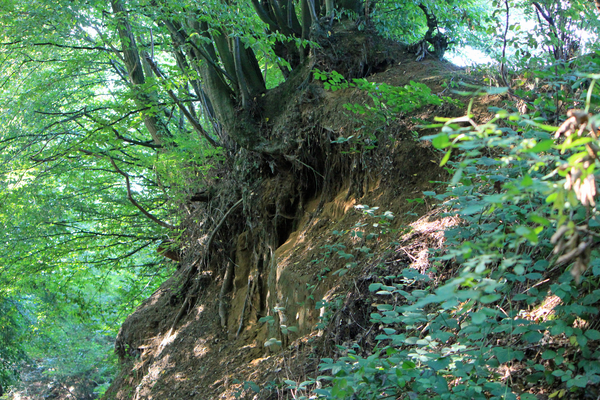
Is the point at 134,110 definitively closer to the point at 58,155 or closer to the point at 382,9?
the point at 58,155

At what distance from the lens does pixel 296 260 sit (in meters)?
5.80

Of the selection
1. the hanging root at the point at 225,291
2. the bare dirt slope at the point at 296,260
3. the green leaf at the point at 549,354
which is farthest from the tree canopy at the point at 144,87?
the green leaf at the point at 549,354

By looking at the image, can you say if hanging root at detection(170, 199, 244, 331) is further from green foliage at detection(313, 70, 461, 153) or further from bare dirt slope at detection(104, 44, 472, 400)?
green foliage at detection(313, 70, 461, 153)

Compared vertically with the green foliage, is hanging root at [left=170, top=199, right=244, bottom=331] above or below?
below

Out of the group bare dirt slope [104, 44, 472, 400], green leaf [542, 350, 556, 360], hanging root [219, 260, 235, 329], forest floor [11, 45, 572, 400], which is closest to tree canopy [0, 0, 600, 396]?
bare dirt slope [104, 44, 472, 400]

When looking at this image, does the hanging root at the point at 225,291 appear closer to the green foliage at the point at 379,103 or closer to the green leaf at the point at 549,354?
the green foliage at the point at 379,103

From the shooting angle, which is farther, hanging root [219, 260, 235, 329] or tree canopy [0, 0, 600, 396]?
hanging root [219, 260, 235, 329]

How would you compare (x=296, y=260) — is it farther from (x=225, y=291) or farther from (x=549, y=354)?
(x=549, y=354)

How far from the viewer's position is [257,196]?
7367 mm

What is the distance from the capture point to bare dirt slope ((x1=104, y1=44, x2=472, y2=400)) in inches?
176

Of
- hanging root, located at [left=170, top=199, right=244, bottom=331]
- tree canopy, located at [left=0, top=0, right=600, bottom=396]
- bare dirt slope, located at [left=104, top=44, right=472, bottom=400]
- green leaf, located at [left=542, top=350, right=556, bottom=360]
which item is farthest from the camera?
hanging root, located at [left=170, top=199, right=244, bottom=331]

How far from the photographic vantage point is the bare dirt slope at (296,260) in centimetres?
A: 447

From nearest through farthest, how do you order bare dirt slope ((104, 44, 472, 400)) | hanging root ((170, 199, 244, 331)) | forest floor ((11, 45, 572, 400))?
forest floor ((11, 45, 572, 400)), bare dirt slope ((104, 44, 472, 400)), hanging root ((170, 199, 244, 331))

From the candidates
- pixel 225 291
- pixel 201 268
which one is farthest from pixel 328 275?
pixel 201 268
